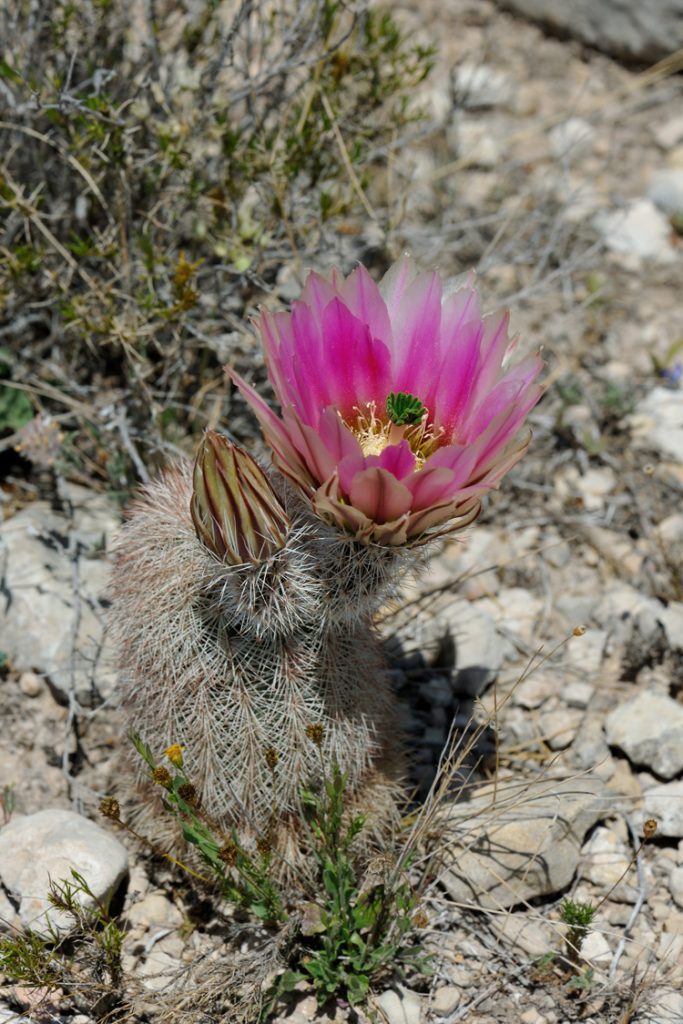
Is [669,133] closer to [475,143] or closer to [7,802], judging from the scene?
[475,143]

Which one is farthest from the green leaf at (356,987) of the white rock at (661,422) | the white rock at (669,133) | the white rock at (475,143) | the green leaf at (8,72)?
the white rock at (669,133)

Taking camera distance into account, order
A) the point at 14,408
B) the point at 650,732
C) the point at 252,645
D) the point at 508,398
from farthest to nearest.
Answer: the point at 14,408
the point at 650,732
the point at 252,645
the point at 508,398

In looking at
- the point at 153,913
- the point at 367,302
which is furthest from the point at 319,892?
the point at 367,302

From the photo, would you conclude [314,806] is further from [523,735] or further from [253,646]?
[523,735]

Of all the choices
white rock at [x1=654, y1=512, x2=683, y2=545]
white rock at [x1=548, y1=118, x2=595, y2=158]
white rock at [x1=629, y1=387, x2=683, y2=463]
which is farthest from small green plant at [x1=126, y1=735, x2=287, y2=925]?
white rock at [x1=548, y1=118, x2=595, y2=158]

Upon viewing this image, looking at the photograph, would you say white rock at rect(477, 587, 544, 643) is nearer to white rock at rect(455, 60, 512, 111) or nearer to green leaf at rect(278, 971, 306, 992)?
green leaf at rect(278, 971, 306, 992)
